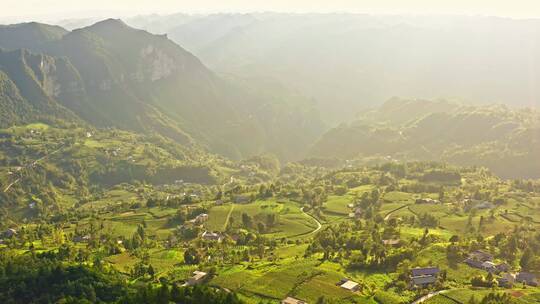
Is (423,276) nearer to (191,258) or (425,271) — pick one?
(425,271)

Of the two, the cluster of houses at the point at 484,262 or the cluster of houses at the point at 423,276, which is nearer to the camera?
the cluster of houses at the point at 423,276

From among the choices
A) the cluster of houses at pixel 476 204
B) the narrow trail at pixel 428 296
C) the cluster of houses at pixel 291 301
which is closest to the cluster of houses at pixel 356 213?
the cluster of houses at pixel 476 204

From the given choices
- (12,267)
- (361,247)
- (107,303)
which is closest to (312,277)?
(361,247)

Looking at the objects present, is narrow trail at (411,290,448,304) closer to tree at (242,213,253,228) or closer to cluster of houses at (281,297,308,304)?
cluster of houses at (281,297,308,304)

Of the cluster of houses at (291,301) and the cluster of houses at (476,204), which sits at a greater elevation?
the cluster of houses at (291,301)

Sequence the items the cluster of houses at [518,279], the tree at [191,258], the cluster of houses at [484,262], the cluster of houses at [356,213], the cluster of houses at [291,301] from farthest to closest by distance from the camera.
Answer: the cluster of houses at [356,213]
the tree at [191,258]
the cluster of houses at [484,262]
the cluster of houses at [518,279]
the cluster of houses at [291,301]

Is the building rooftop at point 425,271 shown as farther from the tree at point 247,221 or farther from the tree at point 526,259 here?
the tree at point 247,221

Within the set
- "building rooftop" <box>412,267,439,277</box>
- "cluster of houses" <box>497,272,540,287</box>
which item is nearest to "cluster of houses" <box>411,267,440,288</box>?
"building rooftop" <box>412,267,439,277</box>
